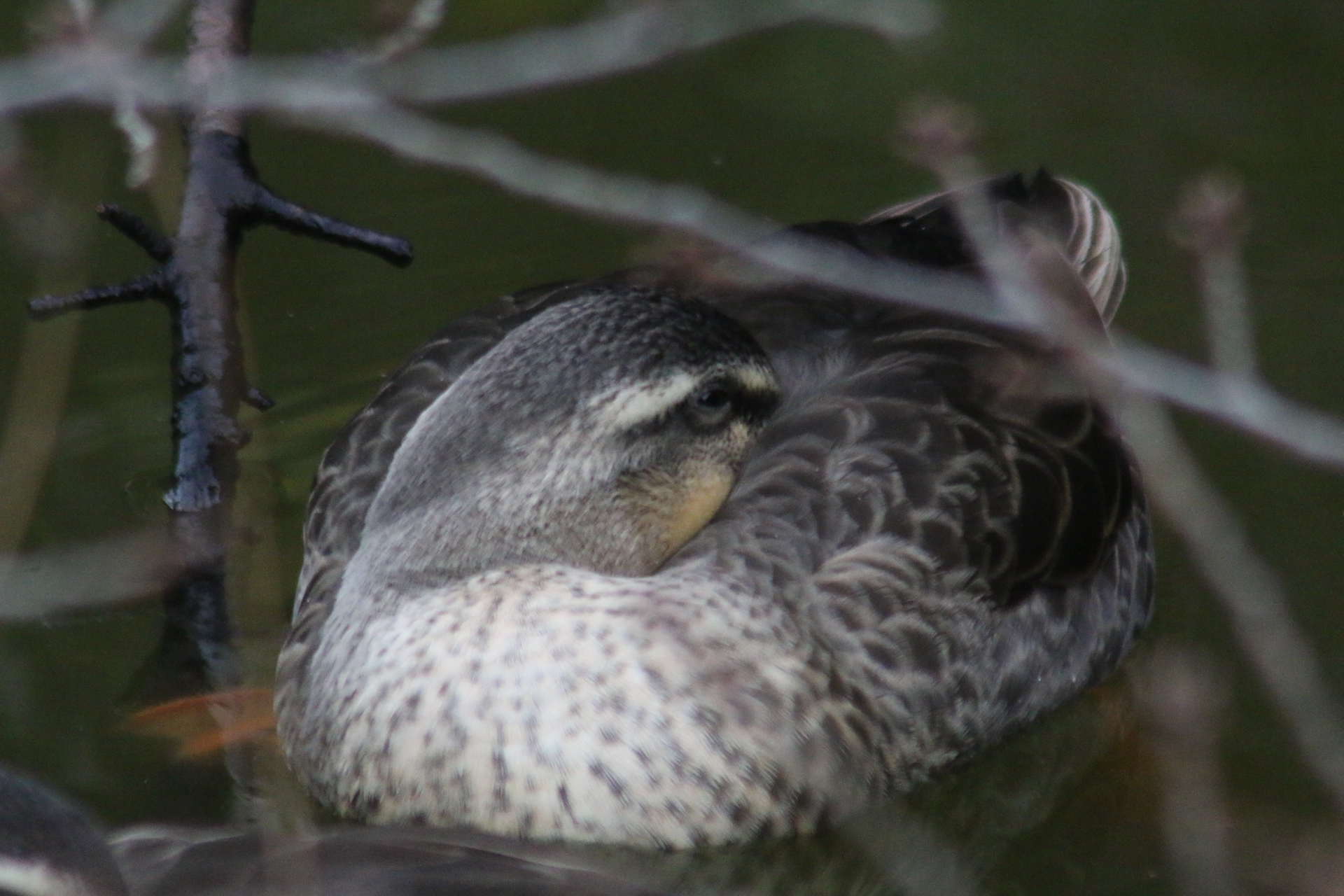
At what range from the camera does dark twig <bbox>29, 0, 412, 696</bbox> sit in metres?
4.98

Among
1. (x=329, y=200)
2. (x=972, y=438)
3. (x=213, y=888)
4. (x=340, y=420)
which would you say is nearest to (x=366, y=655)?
(x=213, y=888)

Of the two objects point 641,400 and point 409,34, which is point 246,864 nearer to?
point 409,34

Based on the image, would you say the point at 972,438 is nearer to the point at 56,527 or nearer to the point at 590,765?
the point at 590,765

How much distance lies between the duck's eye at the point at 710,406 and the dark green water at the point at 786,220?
1.03 metres

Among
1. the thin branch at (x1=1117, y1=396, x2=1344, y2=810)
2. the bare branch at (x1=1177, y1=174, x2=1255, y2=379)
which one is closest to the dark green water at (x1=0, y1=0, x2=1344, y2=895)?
the thin branch at (x1=1117, y1=396, x2=1344, y2=810)

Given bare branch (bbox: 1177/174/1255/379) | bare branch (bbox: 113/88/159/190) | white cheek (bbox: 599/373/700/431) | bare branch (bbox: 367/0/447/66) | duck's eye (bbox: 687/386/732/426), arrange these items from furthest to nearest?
duck's eye (bbox: 687/386/732/426)
white cheek (bbox: 599/373/700/431)
bare branch (bbox: 113/88/159/190)
bare branch (bbox: 367/0/447/66)
bare branch (bbox: 1177/174/1255/379)

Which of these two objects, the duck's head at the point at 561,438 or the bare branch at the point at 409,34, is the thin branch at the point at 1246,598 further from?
the duck's head at the point at 561,438

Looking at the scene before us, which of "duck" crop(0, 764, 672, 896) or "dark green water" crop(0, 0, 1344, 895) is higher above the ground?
"duck" crop(0, 764, 672, 896)

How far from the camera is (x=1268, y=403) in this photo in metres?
3.06

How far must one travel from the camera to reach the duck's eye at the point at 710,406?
195 inches

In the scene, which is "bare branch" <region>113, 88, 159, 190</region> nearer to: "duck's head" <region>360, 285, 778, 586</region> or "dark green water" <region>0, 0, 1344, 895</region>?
"duck's head" <region>360, 285, 778, 586</region>

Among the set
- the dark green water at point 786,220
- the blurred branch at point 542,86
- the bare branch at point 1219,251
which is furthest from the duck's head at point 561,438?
the bare branch at point 1219,251

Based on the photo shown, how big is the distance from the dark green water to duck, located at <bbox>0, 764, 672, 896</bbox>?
1.15 metres

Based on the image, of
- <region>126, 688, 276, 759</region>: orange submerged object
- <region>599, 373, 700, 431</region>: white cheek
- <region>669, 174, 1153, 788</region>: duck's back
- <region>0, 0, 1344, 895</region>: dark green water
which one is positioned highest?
<region>599, 373, 700, 431</region>: white cheek
